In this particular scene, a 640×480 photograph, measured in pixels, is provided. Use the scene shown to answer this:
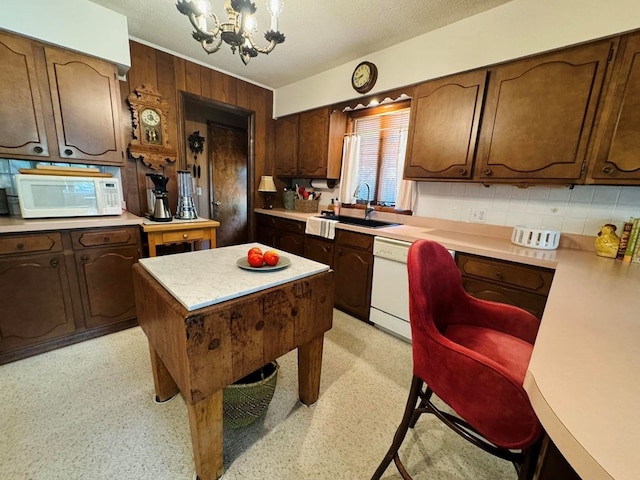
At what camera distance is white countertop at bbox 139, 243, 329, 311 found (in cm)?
101

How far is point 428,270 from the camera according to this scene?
1043mm

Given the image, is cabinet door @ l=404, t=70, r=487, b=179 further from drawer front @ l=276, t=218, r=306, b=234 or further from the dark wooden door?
the dark wooden door

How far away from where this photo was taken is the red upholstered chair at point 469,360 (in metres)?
0.75

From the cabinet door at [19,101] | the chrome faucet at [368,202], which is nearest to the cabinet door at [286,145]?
the chrome faucet at [368,202]

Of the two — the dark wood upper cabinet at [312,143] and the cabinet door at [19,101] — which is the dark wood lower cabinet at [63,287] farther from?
the dark wood upper cabinet at [312,143]

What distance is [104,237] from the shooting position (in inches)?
81.0

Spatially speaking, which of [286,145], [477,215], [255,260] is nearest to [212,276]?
[255,260]

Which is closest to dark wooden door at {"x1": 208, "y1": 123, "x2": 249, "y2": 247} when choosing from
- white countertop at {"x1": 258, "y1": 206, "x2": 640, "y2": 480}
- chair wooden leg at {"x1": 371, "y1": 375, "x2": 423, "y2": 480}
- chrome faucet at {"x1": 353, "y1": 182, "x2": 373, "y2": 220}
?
chrome faucet at {"x1": 353, "y1": 182, "x2": 373, "y2": 220}

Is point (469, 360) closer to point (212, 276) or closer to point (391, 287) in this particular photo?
point (212, 276)

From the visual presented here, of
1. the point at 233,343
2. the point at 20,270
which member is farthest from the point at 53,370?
the point at 233,343

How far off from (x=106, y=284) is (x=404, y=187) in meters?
2.85

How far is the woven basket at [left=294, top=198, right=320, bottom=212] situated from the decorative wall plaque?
155cm

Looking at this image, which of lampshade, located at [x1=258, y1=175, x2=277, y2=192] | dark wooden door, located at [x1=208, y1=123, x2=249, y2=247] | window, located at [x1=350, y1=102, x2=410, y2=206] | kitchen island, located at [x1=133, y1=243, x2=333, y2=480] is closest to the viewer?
kitchen island, located at [x1=133, y1=243, x2=333, y2=480]

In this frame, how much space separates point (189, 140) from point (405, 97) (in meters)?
3.04
